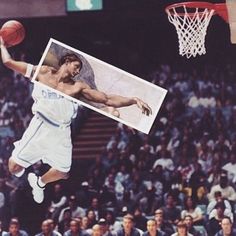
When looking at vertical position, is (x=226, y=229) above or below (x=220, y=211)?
below

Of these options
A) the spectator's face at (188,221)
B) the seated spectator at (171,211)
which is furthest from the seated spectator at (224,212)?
the seated spectator at (171,211)

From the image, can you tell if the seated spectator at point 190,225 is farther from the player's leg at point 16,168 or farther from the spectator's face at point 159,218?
the player's leg at point 16,168

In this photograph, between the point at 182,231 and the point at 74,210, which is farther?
the point at 74,210

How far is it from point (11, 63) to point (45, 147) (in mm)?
811

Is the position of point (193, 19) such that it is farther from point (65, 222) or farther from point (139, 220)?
point (65, 222)

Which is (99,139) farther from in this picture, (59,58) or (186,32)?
(186,32)

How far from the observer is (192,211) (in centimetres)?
591

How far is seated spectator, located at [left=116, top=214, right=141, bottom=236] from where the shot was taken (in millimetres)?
5848

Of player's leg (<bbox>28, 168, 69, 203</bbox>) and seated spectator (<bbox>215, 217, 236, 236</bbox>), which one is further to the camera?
player's leg (<bbox>28, 168, 69, 203</bbox>)

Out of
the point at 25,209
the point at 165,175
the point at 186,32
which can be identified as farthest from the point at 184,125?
the point at 25,209

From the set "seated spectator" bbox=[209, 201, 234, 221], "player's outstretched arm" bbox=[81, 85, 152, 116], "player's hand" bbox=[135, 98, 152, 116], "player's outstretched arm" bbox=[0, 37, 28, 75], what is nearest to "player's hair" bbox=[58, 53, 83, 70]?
"player's outstretched arm" bbox=[81, 85, 152, 116]

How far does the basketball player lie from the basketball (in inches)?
2.5

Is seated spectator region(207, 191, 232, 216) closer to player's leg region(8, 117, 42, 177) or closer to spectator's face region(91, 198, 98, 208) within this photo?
spectator's face region(91, 198, 98, 208)

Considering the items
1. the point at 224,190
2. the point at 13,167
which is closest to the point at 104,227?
the point at 13,167
